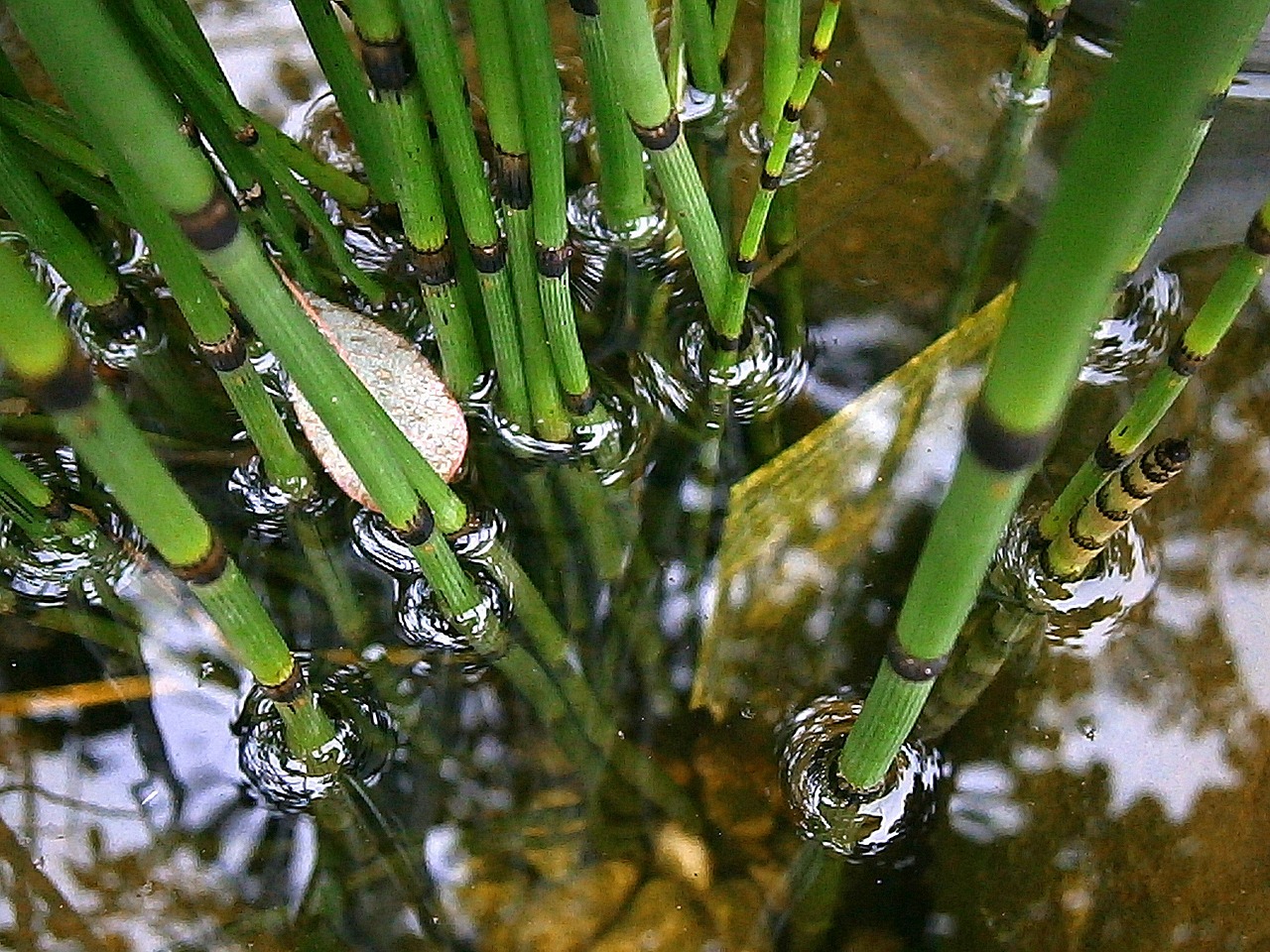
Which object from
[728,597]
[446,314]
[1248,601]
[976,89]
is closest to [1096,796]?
[1248,601]

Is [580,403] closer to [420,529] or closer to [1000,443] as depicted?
[420,529]

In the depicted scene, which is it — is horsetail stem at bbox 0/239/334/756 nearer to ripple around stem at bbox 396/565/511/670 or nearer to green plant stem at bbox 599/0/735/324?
ripple around stem at bbox 396/565/511/670

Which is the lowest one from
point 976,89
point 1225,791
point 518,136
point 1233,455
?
point 1225,791

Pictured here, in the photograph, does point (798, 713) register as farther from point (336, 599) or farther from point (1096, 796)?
point (336, 599)

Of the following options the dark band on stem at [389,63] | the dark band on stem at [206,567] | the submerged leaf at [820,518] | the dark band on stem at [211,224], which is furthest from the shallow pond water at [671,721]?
the dark band on stem at [211,224]

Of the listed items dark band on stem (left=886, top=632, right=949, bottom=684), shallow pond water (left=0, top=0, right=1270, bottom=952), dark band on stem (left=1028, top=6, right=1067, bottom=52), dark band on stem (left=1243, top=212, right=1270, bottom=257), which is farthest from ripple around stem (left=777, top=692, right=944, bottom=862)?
dark band on stem (left=1028, top=6, right=1067, bottom=52)

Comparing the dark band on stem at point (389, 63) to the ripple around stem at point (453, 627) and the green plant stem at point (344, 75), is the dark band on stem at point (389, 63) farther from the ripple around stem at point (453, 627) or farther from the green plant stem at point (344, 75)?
the ripple around stem at point (453, 627)

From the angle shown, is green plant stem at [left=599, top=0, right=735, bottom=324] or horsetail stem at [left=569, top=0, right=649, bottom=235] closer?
green plant stem at [left=599, top=0, right=735, bottom=324]
